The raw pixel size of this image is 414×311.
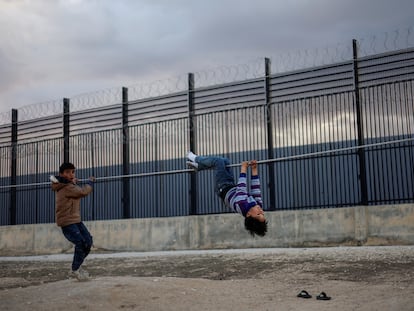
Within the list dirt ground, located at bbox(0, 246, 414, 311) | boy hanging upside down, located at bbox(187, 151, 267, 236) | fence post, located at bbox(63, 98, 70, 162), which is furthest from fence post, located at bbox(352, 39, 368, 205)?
fence post, located at bbox(63, 98, 70, 162)

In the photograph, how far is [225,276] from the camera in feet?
28.9

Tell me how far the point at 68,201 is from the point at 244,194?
2.47m

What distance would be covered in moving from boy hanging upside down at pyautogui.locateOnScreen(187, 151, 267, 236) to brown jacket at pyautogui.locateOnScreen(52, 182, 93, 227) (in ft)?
6.08

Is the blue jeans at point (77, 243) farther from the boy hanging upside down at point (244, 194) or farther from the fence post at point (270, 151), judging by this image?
the fence post at point (270, 151)

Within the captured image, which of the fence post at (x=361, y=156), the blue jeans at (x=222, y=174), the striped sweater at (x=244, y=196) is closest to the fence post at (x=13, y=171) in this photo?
the fence post at (x=361, y=156)

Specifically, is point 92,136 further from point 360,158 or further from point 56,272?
point 360,158

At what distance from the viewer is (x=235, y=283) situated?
24.7 feet

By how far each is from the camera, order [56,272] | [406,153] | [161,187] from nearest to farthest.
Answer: [56,272], [406,153], [161,187]

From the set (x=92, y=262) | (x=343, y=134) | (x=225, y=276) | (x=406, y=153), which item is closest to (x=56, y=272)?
(x=92, y=262)

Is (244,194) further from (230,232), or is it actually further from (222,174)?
(230,232)

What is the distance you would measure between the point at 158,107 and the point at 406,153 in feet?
20.0

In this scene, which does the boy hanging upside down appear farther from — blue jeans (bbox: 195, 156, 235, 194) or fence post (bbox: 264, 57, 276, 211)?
fence post (bbox: 264, 57, 276, 211)

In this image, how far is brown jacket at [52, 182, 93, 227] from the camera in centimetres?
774

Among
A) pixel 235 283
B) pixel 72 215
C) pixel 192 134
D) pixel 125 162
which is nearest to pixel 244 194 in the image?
pixel 235 283
